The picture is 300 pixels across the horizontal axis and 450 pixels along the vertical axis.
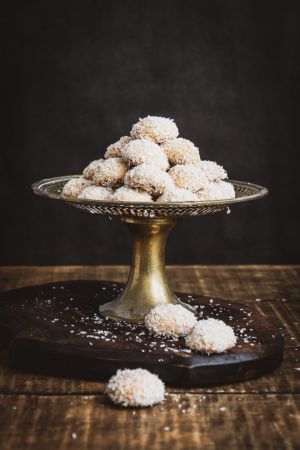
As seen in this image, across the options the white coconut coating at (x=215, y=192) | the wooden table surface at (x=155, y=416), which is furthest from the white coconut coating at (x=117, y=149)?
the wooden table surface at (x=155, y=416)

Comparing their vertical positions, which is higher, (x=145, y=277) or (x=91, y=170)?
(x=91, y=170)

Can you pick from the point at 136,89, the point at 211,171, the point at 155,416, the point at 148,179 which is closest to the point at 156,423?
the point at 155,416

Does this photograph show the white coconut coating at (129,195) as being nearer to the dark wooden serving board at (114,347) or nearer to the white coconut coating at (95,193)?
the white coconut coating at (95,193)

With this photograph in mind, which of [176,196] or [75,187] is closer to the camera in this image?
[176,196]

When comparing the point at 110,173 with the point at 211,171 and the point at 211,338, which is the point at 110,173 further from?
the point at 211,338

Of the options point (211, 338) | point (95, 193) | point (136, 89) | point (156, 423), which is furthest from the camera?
point (136, 89)

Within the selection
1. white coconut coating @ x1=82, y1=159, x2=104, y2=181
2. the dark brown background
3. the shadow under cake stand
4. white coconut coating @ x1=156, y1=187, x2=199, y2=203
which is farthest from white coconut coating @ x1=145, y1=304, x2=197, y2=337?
the dark brown background
